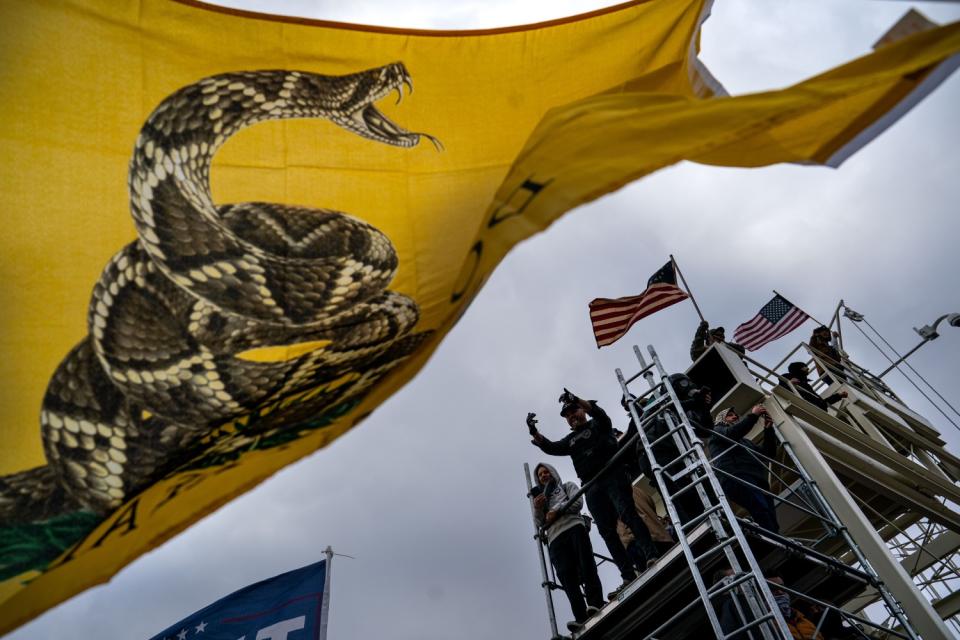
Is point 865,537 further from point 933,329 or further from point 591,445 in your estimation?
point 933,329

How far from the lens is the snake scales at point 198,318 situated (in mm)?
5340

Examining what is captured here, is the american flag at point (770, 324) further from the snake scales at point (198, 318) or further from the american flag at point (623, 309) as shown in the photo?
the snake scales at point (198, 318)

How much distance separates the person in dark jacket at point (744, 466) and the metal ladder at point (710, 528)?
1.12 ft

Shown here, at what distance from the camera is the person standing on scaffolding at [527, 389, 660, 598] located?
28.3 ft

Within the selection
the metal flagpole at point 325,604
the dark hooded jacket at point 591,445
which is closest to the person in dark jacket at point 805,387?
the dark hooded jacket at point 591,445

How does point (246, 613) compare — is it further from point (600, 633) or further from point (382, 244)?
point (382, 244)

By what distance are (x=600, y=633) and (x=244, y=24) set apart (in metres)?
6.79

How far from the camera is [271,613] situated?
1148 cm

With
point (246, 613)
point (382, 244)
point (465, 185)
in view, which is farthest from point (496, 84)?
point (246, 613)

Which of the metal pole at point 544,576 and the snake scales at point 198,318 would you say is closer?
the snake scales at point 198,318

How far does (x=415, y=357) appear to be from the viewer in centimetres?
584

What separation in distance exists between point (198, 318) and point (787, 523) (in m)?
8.59

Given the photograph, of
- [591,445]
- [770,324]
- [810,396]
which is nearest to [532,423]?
[591,445]

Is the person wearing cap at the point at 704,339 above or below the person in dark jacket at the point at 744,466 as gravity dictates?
above
